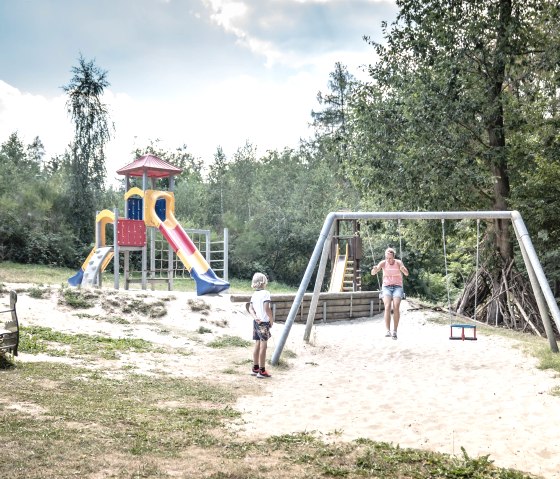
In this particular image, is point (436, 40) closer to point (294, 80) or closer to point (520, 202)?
point (520, 202)

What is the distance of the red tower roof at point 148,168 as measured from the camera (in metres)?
17.9

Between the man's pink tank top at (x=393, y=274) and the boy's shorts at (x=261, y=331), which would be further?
the man's pink tank top at (x=393, y=274)

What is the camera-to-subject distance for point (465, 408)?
691 centimetres

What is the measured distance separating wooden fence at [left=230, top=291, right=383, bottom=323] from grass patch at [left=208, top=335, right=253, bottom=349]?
116 inches

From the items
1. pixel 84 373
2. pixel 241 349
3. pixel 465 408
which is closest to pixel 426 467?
pixel 465 408

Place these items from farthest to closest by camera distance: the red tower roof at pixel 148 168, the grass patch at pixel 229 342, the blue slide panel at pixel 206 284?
the red tower roof at pixel 148 168 → the blue slide panel at pixel 206 284 → the grass patch at pixel 229 342

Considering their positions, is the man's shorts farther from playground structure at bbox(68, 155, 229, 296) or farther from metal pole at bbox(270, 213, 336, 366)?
playground structure at bbox(68, 155, 229, 296)

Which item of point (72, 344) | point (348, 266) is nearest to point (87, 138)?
point (348, 266)

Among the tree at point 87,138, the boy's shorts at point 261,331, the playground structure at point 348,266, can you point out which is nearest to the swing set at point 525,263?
the boy's shorts at point 261,331

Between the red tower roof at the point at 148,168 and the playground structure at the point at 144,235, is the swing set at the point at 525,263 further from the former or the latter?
the red tower roof at the point at 148,168

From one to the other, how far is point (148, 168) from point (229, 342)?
821cm

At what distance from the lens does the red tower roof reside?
17922 millimetres

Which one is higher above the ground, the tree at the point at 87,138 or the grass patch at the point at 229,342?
the tree at the point at 87,138

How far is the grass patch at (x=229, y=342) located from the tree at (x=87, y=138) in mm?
19861
